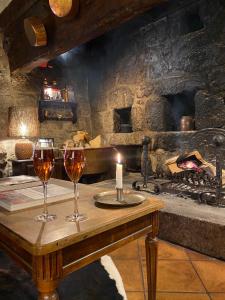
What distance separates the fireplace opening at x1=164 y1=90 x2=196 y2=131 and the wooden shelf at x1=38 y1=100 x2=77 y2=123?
1657 mm

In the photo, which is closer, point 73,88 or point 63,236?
point 63,236

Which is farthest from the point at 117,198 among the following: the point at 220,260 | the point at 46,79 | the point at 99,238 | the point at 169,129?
the point at 46,79

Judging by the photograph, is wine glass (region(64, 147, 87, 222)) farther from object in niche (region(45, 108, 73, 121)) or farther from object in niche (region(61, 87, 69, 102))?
object in niche (region(61, 87, 69, 102))

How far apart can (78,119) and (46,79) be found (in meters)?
0.83

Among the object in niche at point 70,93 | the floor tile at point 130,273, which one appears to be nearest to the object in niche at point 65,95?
the object in niche at point 70,93

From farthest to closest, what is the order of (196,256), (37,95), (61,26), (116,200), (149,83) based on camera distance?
(37,95) < (149,83) < (61,26) < (196,256) < (116,200)

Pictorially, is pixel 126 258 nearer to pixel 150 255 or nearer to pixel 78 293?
pixel 78 293

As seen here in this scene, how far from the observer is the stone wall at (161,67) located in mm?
2676

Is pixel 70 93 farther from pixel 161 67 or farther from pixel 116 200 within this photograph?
pixel 116 200

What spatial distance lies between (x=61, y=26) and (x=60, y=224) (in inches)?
97.3

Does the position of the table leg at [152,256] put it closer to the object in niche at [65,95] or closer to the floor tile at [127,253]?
the floor tile at [127,253]

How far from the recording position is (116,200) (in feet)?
3.39

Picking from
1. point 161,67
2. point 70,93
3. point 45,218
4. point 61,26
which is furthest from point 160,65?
point 45,218

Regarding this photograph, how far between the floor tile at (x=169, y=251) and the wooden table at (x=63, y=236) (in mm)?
947
